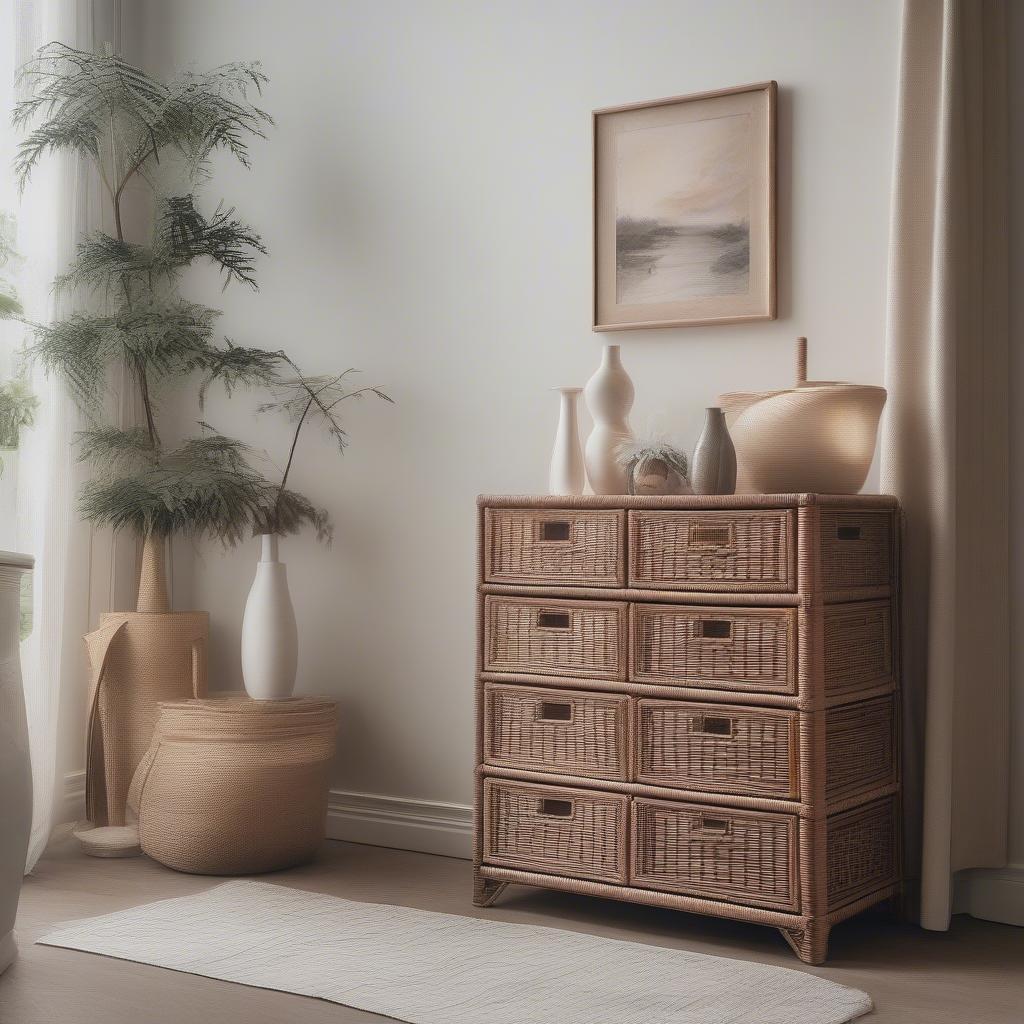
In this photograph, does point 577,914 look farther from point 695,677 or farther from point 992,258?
point 992,258

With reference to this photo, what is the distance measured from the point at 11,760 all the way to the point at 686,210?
1.91 meters

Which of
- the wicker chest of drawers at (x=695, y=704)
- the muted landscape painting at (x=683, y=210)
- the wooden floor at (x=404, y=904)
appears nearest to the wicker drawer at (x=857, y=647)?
the wicker chest of drawers at (x=695, y=704)

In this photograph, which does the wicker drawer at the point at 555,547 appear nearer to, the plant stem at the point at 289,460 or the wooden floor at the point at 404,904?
the wooden floor at the point at 404,904

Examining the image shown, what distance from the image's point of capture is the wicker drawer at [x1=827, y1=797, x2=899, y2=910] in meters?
2.48

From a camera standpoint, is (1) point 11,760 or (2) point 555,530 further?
(2) point 555,530

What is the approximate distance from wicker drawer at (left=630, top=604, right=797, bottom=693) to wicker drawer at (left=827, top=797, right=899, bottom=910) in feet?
1.03

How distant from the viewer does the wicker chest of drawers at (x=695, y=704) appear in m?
2.45

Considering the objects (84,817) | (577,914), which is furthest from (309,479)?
(577,914)

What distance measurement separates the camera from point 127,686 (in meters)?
3.35

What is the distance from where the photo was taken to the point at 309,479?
142 inches

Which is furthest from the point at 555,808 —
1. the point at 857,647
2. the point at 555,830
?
the point at 857,647

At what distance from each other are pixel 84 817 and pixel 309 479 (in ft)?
3.65

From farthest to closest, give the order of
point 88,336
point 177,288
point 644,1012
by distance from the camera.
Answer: point 177,288 < point 88,336 < point 644,1012

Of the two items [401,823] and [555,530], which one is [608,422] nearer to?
[555,530]
